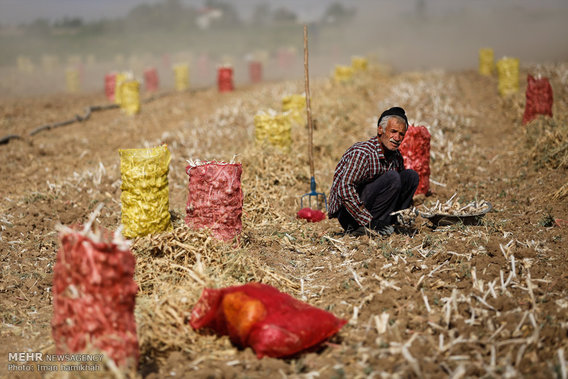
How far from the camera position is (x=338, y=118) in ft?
36.0

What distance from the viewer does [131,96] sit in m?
16.0

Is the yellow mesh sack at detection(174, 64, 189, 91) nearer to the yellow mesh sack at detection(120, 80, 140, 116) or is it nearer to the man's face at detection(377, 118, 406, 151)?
the yellow mesh sack at detection(120, 80, 140, 116)

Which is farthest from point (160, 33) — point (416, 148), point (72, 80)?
point (416, 148)

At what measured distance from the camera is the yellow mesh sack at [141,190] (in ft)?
16.8

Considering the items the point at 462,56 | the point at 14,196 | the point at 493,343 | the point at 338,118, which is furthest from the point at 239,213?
the point at 462,56

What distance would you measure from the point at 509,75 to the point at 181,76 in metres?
15.4

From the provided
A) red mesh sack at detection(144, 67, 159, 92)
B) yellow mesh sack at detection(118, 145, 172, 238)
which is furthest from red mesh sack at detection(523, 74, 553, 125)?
red mesh sack at detection(144, 67, 159, 92)

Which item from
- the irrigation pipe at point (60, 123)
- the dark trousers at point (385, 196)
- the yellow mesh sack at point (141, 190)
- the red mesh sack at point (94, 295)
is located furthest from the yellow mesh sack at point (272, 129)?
the irrigation pipe at point (60, 123)

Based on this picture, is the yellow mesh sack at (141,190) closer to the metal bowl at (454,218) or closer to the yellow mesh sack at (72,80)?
the metal bowl at (454,218)

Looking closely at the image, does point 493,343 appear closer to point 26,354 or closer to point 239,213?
point 239,213

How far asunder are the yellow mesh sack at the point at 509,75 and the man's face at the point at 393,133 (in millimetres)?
10550

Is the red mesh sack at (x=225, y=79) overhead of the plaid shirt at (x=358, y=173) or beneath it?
overhead

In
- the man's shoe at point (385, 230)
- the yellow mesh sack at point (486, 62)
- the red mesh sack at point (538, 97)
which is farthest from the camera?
the yellow mesh sack at point (486, 62)

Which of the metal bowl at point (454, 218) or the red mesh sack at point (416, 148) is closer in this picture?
the metal bowl at point (454, 218)
